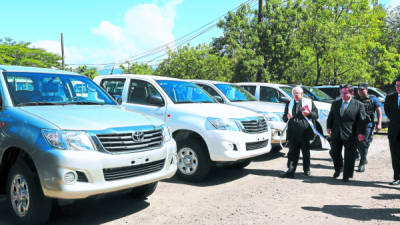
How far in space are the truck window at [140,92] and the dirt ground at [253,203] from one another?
66.2 inches

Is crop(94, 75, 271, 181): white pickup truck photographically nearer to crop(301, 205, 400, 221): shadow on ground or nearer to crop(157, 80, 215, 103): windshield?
crop(157, 80, 215, 103): windshield

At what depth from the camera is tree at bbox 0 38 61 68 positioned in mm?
32906

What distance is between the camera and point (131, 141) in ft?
13.3

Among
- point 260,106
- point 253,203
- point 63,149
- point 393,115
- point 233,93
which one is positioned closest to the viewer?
point 63,149

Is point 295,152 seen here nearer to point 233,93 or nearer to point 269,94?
point 233,93

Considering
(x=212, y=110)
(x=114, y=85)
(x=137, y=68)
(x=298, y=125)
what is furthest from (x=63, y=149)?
(x=137, y=68)

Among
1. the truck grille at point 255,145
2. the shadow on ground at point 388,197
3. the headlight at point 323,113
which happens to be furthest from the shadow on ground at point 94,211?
the headlight at point 323,113

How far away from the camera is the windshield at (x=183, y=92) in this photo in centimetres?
670

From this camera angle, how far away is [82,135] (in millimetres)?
3727

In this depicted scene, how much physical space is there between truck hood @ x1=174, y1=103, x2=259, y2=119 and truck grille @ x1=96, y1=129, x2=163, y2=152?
1.70 m

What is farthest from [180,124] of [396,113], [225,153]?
[396,113]

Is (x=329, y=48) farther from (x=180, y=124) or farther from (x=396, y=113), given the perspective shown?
(x=180, y=124)

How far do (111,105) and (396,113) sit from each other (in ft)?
15.3

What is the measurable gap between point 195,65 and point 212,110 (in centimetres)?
2746
